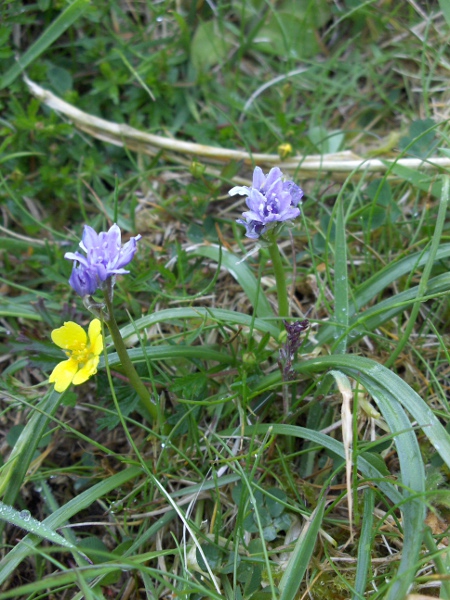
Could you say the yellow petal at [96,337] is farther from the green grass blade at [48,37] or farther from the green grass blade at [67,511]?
the green grass blade at [48,37]

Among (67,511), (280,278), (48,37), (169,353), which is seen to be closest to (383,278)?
Result: (280,278)

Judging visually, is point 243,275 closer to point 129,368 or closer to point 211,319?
point 211,319

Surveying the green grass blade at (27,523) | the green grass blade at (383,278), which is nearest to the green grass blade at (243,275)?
the green grass blade at (383,278)

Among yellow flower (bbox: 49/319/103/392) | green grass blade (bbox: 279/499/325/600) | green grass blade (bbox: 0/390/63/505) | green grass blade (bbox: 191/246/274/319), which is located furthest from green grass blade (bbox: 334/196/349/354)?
green grass blade (bbox: 0/390/63/505)

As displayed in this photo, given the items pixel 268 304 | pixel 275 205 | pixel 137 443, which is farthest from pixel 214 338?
pixel 275 205

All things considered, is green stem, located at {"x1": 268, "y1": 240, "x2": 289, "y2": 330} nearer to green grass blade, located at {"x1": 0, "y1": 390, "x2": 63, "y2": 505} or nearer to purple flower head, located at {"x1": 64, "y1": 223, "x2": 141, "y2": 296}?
purple flower head, located at {"x1": 64, "y1": 223, "x2": 141, "y2": 296}
